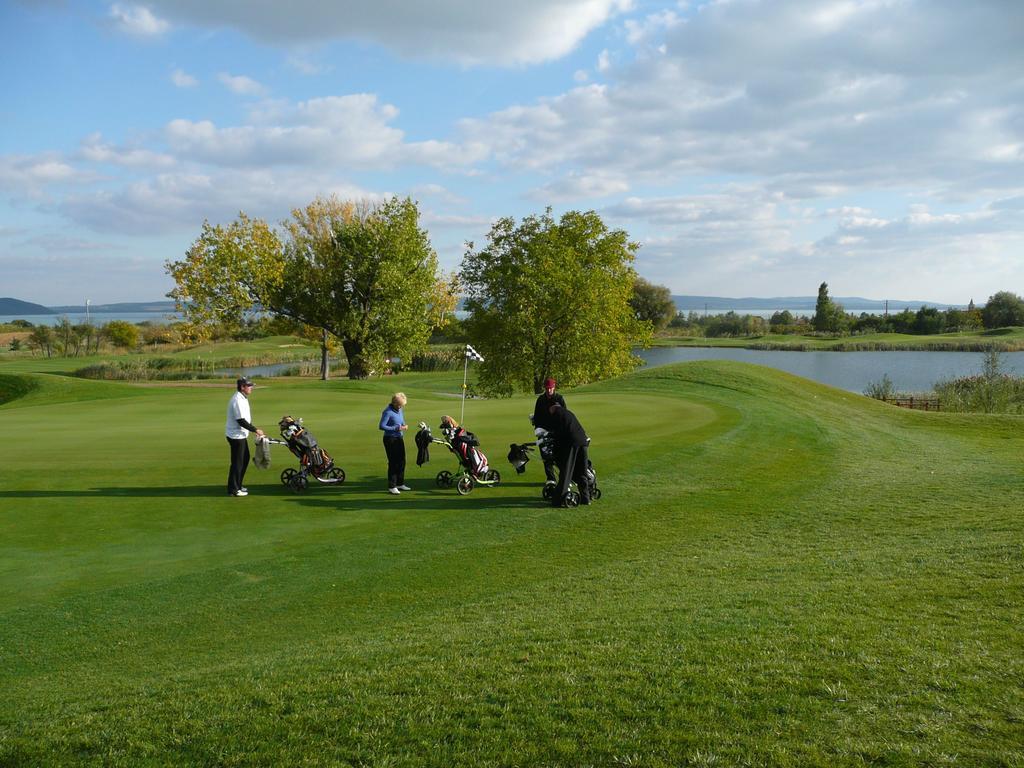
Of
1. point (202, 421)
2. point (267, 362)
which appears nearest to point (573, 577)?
point (202, 421)

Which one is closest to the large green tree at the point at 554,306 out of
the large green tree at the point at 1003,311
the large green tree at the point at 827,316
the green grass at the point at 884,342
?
the green grass at the point at 884,342

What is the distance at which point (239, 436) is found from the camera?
571 inches

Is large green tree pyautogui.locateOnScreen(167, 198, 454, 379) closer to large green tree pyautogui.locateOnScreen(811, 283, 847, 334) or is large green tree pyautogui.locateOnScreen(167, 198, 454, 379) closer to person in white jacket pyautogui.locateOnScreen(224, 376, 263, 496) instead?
person in white jacket pyautogui.locateOnScreen(224, 376, 263, 496)

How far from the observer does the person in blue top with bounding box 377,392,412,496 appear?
14.9m

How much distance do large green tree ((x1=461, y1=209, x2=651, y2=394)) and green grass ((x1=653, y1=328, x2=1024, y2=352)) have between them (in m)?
64.7

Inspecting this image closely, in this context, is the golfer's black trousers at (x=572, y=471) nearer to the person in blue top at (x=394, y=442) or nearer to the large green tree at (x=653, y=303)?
the person in blue top at (x=394, y=442)

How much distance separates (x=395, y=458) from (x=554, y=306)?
28.9 meters

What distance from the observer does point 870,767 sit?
4371mm

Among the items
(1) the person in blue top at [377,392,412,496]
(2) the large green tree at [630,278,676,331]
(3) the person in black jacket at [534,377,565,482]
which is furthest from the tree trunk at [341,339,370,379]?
(2) the large green tree at [630,278,676,331]

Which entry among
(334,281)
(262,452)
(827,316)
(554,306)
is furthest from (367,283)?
(827,316)

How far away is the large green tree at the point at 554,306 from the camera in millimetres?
43062

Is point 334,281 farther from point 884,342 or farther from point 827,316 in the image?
point 827,316

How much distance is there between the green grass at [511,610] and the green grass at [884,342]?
314 ft

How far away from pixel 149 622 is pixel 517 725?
220 inches
